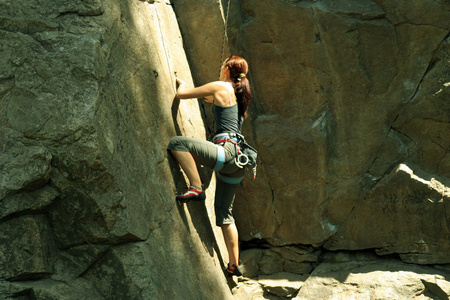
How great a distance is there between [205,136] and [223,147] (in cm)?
75

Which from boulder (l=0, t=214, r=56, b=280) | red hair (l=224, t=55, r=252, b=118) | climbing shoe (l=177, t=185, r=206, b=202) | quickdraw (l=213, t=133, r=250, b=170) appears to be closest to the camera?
boulder (l=0, t=214, r=56, b=280)

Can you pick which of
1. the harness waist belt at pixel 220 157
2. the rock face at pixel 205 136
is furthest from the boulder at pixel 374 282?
the harness waist belt at pixel 220 157

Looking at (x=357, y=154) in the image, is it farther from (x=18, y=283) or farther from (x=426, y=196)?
(x=18, y=283)

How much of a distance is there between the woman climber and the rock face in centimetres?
12

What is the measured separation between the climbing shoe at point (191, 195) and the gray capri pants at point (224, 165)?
226 mm

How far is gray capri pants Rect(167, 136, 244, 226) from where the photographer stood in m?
4.10

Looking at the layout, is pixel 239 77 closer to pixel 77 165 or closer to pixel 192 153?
pixel 192 153

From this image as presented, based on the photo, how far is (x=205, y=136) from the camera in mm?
5043

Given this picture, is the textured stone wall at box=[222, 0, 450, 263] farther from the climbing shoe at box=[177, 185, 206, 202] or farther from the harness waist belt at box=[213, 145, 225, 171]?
the climbing shoe at box=[177, 185, 206, 202]

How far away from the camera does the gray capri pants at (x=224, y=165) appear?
4102mm

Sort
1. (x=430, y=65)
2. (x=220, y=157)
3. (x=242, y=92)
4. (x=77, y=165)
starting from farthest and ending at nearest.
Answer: (x=430, y=65), (x=242, y=92), (x=220, y=157), (x=77, y=165)

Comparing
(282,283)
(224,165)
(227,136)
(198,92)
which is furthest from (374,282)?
(198,92)

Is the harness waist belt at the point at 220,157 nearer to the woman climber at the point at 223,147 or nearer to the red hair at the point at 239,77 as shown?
the woman climber at the point at 223,147

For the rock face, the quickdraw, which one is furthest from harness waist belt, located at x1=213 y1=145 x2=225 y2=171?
the rock face
